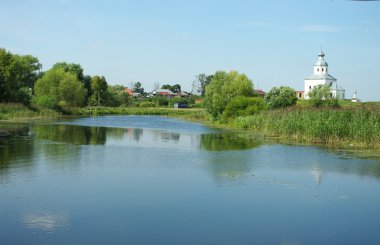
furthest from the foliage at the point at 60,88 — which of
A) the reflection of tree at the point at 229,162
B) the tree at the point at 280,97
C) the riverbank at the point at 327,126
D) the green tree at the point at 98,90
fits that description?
the reflection of tree at the point at 229,162

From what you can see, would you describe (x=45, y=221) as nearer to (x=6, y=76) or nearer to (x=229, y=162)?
(x=229, y=162)

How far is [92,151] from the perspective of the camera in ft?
71.3

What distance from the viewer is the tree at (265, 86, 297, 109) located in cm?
4688

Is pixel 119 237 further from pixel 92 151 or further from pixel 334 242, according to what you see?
pixel 92 151

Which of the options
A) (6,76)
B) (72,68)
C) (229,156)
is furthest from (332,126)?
(72,68)

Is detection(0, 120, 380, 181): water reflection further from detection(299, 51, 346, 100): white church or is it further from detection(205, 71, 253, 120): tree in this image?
detection(299, 51, 346, 100): white church

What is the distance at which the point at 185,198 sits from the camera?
1248 centimetres

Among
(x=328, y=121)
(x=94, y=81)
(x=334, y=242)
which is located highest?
(x=94, y=81)

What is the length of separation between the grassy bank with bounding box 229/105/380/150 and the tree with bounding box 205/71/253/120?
18.5 m

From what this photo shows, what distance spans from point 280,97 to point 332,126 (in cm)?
2080

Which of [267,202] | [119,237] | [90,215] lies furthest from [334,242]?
[90,215]

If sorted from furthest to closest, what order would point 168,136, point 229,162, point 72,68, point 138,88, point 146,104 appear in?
point 138,88 < point 146,104 < point 72,68 < point 168,136 < point 229,162

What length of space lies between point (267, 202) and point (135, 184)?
4138 millimetres

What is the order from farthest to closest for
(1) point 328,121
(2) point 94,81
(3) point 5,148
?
(2) point 94,81 → (1) point 328,121 → (3) point 5,148
